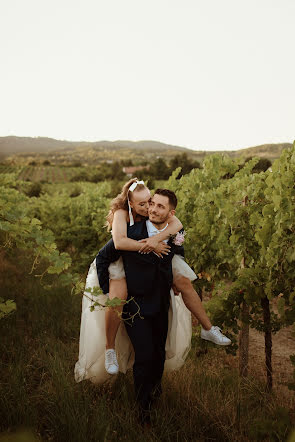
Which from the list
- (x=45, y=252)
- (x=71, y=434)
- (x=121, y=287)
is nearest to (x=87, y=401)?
(x=71, y=434)

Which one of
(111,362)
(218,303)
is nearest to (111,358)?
(111,362)

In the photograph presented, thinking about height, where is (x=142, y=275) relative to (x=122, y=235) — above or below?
below

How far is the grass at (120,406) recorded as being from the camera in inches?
101

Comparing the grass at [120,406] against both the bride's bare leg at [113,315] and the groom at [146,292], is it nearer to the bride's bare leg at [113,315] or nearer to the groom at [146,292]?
the groom at [146,292]

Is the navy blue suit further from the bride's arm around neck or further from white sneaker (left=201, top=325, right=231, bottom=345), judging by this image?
white sneaker (left=201, top=325, right=231, bottom=345)

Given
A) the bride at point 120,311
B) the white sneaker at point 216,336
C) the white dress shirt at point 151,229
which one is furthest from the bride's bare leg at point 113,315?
the white sneaker at point 216,336

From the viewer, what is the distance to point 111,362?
296 centimetres

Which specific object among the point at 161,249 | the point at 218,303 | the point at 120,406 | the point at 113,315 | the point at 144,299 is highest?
the point at 161,249

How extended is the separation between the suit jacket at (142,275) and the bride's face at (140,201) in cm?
13

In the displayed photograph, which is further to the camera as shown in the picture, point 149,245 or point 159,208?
point 159,208

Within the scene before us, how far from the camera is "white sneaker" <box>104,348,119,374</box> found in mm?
2918

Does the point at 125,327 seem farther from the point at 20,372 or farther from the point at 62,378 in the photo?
the point at 20,372

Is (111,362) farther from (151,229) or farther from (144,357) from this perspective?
(151,229)

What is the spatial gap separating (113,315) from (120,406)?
2.43ft
